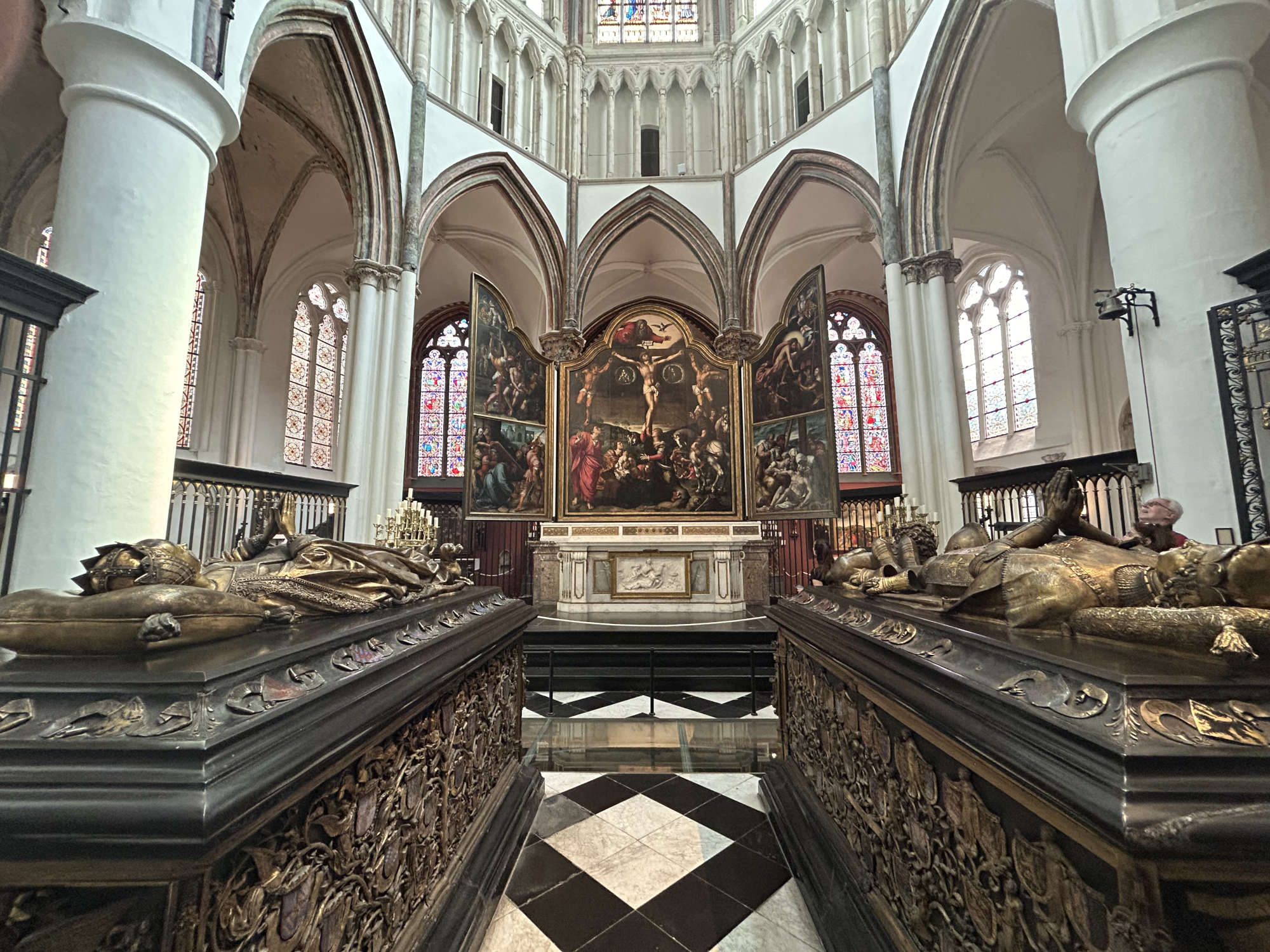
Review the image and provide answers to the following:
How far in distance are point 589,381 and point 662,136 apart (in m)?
5.94

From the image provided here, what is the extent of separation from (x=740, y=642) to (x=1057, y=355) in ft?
29.6

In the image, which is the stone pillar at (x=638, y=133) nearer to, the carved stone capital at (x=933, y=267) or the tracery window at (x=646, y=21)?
the tracery window at (x=646, y=21)

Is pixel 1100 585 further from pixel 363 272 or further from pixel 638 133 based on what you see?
pixel 638 133

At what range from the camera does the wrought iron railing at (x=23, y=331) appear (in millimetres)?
3289

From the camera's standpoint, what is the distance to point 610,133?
37.9 ft

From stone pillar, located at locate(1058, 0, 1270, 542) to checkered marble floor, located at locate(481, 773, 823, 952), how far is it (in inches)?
140

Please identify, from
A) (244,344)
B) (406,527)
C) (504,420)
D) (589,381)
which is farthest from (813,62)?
(244,344)

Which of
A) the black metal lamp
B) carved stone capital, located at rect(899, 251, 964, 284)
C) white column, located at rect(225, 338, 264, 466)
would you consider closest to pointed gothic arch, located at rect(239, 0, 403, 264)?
white column, located at rect(225, 338, 264, 466)

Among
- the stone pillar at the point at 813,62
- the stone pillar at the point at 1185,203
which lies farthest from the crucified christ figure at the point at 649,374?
the stone pillar at the point at 1185,203

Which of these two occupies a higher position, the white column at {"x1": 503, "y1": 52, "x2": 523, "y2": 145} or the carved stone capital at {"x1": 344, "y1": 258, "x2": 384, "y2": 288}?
the white column at {"x1": 503, "y1": 52, "x2": 523, "y2": 145}

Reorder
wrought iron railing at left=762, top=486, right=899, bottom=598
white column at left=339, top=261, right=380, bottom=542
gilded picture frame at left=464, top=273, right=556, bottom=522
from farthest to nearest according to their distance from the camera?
wrought iron railing at left=762, top=486, right=899, bottom=598 < white column at left=339, top=261, right=380, bottom=542 < gilded picture frame at left=464, top=273, right=556, bottom=522

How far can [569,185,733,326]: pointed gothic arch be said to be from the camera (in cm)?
1061

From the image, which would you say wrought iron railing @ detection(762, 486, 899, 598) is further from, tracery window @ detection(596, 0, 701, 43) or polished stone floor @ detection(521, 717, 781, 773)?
tracery window @ detection(596, 0, 701, 43)

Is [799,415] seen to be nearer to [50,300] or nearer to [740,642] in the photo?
[740,642]
